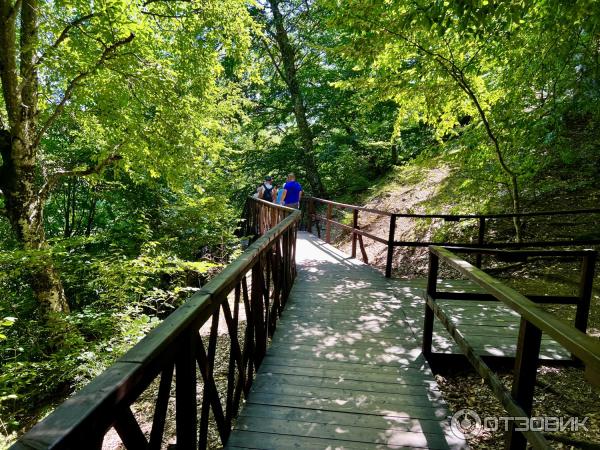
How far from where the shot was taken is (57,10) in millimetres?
6801

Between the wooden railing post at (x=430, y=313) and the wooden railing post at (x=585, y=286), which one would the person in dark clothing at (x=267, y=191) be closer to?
the wooden railing post at (x=430, y=313)

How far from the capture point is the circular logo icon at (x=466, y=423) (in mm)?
2795

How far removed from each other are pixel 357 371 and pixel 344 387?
0.33 metres

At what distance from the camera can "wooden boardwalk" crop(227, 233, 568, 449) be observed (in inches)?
104

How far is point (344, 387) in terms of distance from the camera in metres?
3.26

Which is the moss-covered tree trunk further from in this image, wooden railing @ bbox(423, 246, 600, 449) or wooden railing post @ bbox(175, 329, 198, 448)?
wooden railing @ bbox(423, 246, 600, 449)

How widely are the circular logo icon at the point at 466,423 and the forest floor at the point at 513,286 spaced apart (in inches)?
1.7

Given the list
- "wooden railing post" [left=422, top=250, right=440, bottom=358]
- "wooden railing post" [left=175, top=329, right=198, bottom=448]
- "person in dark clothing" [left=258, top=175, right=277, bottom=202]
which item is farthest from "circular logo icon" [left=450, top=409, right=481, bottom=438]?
"person in dark clothing" [left=258, top=175, right=277, bottom=202]

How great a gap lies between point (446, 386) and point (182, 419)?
110 inches

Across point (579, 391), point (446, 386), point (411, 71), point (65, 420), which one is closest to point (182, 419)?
point (65, 420)

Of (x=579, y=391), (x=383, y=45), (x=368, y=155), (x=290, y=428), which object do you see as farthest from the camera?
(x=368, y=155)

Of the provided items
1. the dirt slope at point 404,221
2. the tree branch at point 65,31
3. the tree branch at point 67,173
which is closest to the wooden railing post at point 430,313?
the dirt slope at point 404,221

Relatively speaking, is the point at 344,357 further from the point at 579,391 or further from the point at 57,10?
the point at 57,10

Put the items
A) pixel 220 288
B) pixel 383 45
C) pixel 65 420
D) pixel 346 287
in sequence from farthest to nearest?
pixel 346 287 → pixel 383 45 → pixel 220 288 → pixel 65 420
